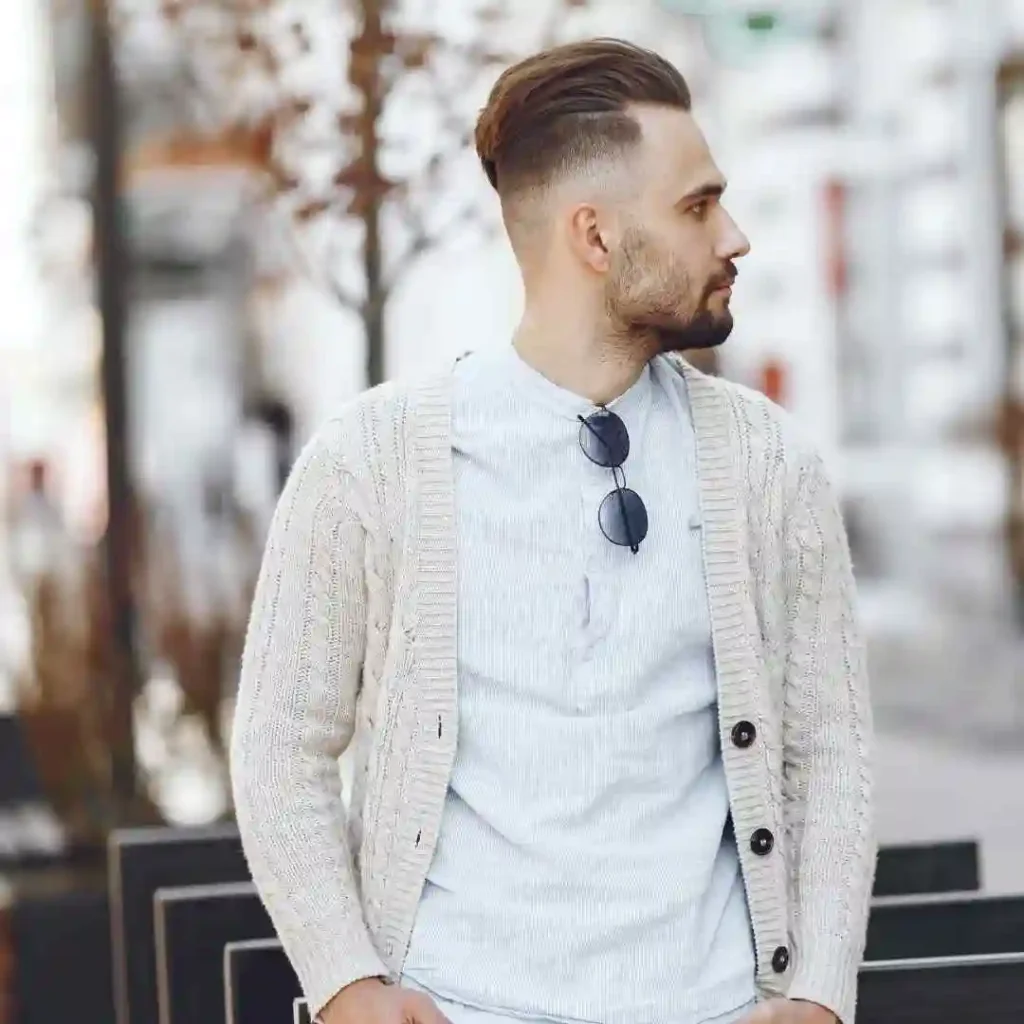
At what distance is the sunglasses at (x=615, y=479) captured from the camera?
219 centimetres

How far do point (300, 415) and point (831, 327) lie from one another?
344cm

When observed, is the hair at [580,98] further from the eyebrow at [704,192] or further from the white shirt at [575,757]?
the white shirt at [575,757]

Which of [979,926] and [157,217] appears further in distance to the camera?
[157,217]

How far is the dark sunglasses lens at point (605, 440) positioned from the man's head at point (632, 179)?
0.31 ft

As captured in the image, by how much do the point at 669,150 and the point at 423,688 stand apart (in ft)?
1.76

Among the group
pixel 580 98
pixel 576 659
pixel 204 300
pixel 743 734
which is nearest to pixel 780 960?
pixel 743 734

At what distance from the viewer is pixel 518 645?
85.6 inches

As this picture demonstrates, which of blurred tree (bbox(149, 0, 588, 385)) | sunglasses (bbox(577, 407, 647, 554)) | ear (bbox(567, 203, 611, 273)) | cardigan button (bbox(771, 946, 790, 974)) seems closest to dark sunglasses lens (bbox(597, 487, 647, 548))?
sunglasses (bbox(577, 407, 647, 554))

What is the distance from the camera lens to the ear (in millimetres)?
2242

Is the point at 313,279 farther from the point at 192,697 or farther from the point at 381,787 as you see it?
the point at 381,787

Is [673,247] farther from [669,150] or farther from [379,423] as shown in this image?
[379,423]

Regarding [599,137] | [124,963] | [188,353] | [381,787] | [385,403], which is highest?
[188,353]

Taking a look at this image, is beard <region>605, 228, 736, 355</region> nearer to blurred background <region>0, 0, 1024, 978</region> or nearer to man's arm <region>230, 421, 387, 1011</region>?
man's arm <region>230, 421, 387, 1011</region>

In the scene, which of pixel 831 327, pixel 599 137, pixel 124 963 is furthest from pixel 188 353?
pixel 599 137
